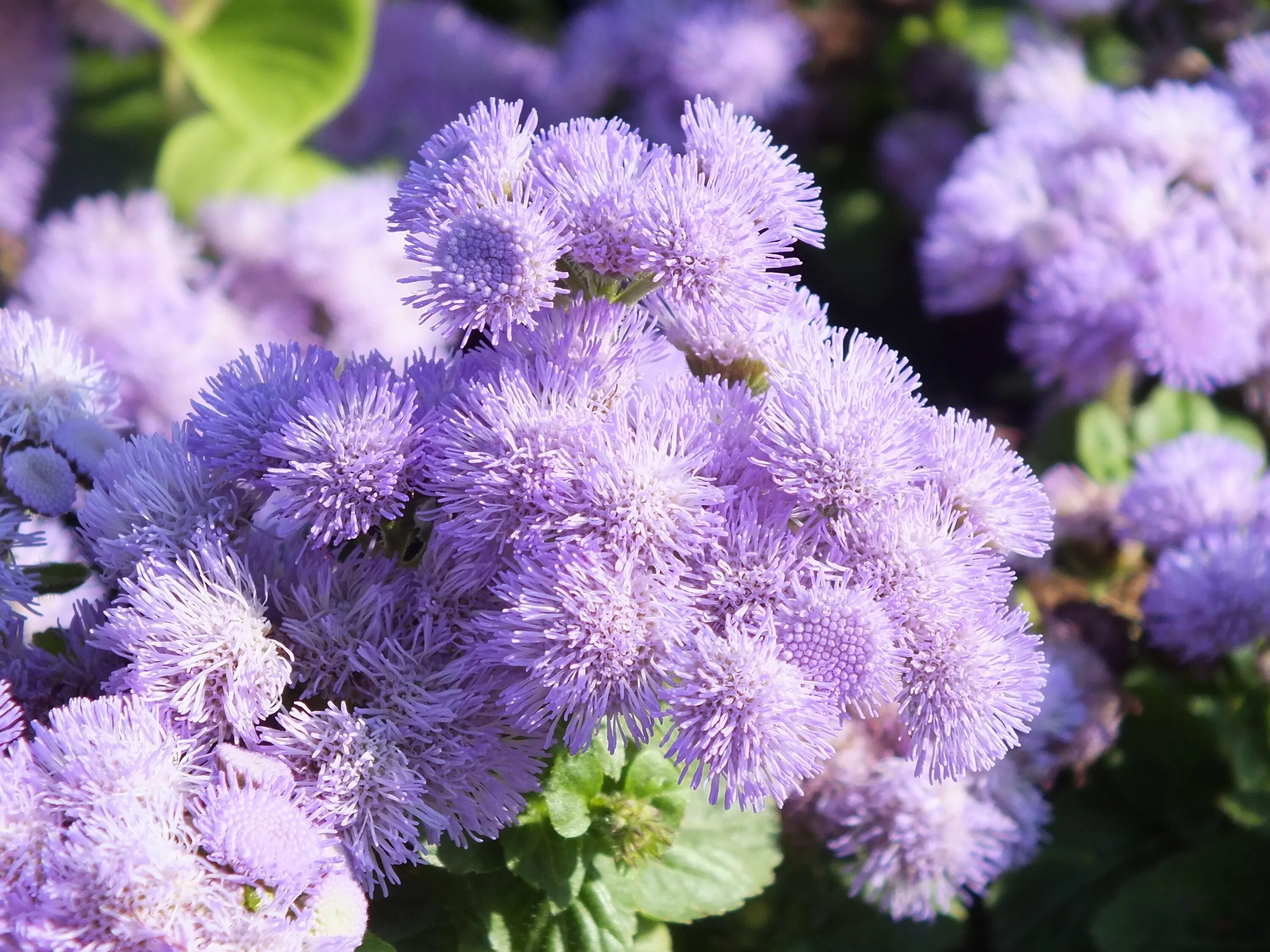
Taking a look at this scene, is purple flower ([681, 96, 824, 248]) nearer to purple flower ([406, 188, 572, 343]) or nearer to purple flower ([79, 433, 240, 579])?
purple flower ([406, 188, 572, 343])

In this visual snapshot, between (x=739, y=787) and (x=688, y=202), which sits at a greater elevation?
(x=688, y=202)

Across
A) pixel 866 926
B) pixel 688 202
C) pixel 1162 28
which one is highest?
pixel 1162 28

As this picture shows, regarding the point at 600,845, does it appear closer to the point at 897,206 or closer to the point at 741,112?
the point at 741,112

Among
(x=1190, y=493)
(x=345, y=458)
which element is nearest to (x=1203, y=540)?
(x=1190, y=493)

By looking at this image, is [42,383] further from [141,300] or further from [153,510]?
[141,300]

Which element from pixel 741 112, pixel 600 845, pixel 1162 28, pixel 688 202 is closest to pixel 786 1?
pixel 741 112

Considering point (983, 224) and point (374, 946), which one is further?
point (983, 224)
